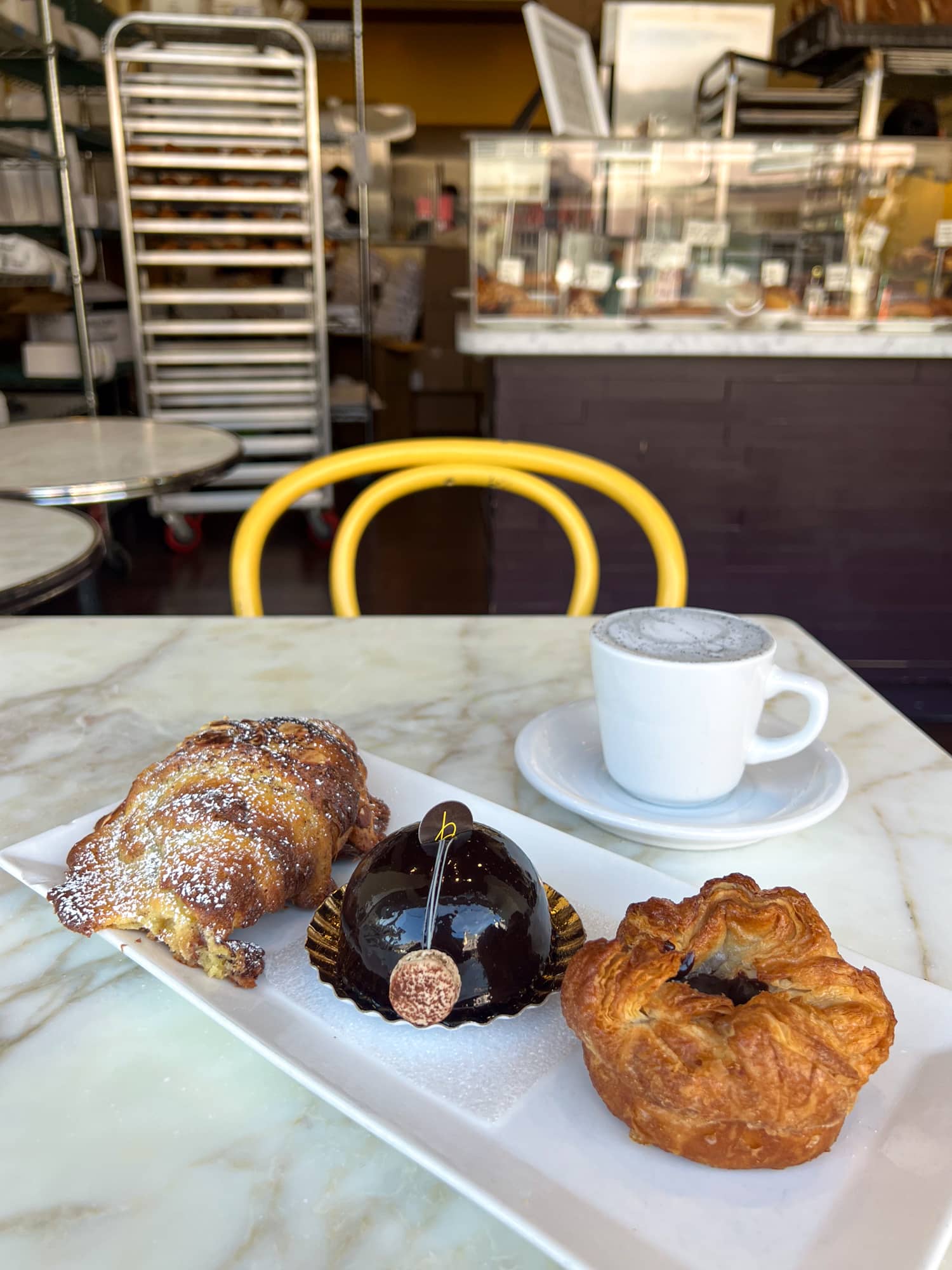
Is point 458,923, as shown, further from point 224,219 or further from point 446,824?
point 224,219

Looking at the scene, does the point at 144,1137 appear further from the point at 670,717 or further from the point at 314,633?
the point at 314,633

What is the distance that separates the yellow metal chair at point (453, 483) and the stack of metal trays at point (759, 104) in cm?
189

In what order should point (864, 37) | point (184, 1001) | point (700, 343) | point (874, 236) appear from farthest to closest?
point (864, 37)
point (874, 236)
point (700, 343)
point (184, 1001)

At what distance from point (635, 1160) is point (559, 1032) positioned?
0.07 meters

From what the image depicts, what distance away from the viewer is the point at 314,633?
1053mm

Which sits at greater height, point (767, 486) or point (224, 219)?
point (224, 219)

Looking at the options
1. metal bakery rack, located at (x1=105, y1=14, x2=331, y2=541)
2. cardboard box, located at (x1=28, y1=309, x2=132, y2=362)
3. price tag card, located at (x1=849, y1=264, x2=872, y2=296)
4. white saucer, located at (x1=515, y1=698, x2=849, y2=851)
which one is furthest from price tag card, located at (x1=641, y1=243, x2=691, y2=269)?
cardboard box, located at (x1=28, y1=309, x2=132, y2=362)

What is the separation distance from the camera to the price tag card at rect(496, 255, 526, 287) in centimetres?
265

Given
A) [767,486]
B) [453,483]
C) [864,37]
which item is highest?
[864,37]

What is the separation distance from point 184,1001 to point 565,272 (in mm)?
2520

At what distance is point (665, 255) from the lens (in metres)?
2.68

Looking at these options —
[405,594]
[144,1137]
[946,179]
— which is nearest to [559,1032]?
[144,1137]

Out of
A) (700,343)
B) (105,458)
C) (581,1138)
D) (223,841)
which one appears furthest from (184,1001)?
(700,343)

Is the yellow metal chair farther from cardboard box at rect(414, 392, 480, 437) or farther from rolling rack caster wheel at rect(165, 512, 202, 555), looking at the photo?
cardboard box at rect(414, 392, 480, 437)
